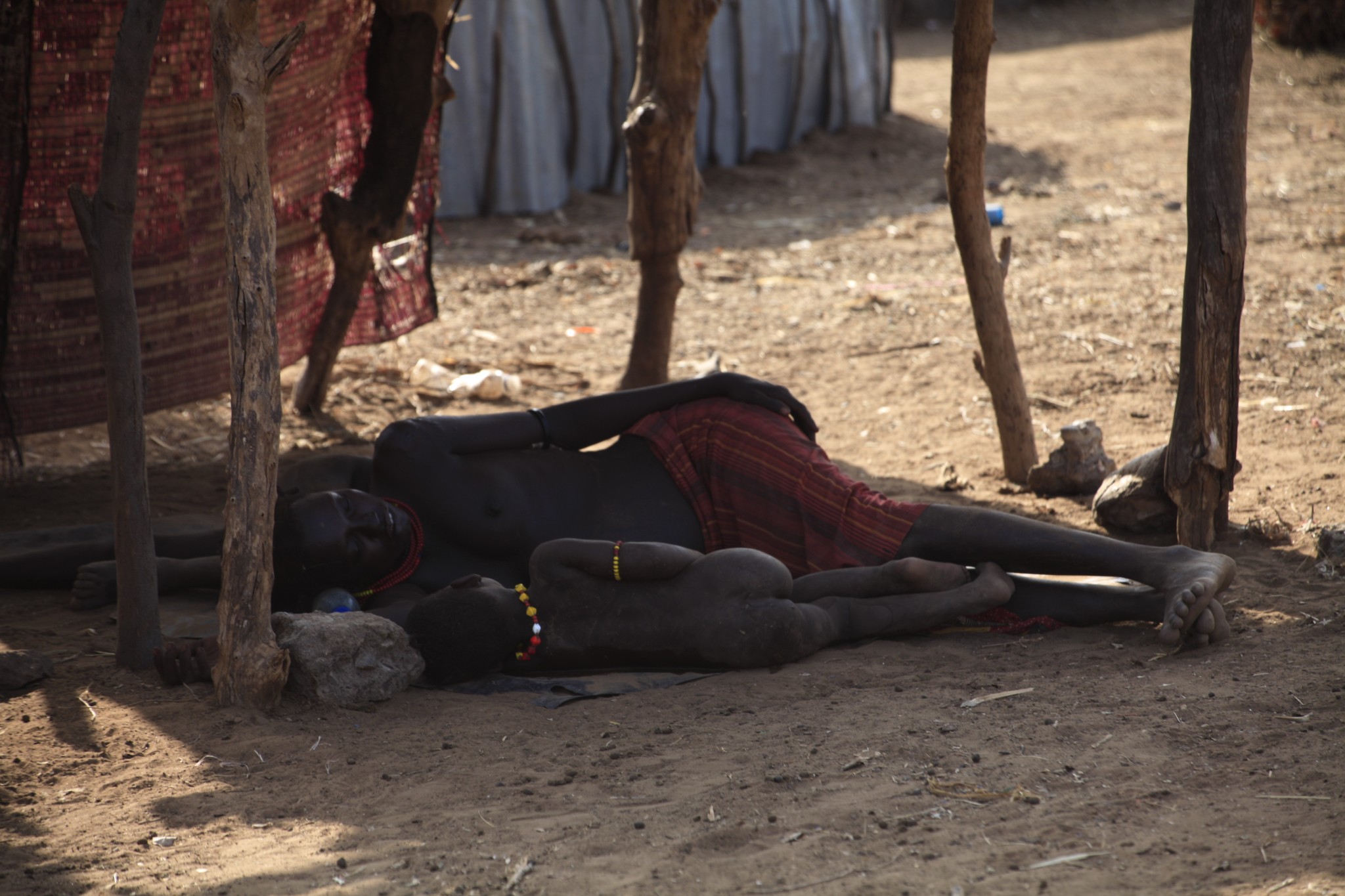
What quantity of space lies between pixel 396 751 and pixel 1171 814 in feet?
5.26

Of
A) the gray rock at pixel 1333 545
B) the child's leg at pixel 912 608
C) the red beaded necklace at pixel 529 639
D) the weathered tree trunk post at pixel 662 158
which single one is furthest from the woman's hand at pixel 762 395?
the weathered tree trunk post at pixel 662 158

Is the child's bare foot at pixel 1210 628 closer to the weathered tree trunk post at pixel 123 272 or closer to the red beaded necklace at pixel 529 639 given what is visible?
the red beaded necklace at pixel 529 639

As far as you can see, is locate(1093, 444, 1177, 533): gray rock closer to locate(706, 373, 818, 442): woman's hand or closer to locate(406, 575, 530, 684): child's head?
locate(706, 373, 818, 442): woman's hand

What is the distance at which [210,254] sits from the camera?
4.36 m

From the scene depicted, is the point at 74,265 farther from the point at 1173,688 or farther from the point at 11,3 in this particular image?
the point at 1173,688

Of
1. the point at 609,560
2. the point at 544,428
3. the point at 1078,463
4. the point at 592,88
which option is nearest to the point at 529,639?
the point at 609,560

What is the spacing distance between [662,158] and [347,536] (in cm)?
250

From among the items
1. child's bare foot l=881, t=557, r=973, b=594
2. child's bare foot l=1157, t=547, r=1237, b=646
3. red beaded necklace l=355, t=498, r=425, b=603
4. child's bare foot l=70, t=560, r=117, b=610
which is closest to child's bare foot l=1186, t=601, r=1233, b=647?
child's bare foot l=1157, t=547, r=1237, b=646

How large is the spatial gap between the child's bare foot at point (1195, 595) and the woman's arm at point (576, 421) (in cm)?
109

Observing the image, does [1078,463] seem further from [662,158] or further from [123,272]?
[123,272]

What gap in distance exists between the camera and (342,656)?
8.86 ft

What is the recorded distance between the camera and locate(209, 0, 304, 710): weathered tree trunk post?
8.27 ft

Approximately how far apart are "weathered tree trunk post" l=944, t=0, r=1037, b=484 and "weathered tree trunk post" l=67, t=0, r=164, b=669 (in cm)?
259

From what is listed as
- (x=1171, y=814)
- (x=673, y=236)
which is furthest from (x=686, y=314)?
(x=1171, y=814)
